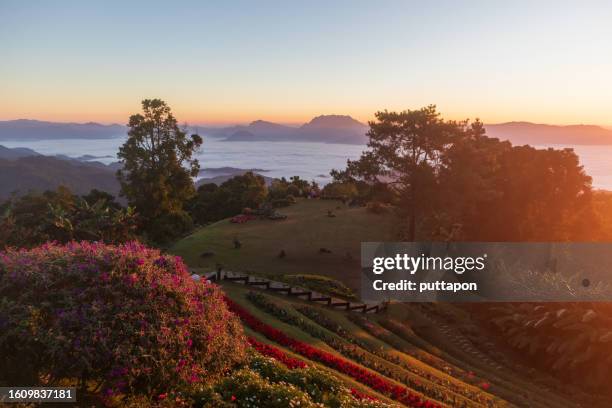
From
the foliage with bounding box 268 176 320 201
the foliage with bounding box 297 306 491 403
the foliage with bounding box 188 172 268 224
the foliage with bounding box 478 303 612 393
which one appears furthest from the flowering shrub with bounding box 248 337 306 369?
the foliage with bounding box 188 172 268 224

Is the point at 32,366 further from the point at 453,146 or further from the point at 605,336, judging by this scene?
the point at 453,146

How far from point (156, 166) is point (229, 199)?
23.5m

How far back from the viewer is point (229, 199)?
2741 inches

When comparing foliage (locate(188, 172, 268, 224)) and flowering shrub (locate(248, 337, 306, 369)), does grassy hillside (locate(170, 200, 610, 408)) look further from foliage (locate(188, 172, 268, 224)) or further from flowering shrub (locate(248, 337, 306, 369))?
foliage (locate(188, 172, 268, 224))

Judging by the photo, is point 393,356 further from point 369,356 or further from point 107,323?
point 107,323

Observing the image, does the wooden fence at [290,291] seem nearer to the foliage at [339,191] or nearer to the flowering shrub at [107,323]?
the flowering shrub at [107,323]

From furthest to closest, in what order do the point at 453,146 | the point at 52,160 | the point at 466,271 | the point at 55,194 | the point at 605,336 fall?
the point at 52,160
the point at 55,194
the point at 466,271
the point at 453,146
the point at 605,336

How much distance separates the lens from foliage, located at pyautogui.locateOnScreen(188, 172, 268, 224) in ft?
220

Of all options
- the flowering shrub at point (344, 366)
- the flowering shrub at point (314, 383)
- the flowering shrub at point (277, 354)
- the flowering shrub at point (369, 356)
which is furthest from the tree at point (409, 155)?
the flowering shrub at point (314, 383)

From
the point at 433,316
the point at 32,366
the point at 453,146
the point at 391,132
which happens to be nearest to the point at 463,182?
the point at 453,146

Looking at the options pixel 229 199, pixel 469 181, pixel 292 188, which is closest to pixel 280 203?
pixel 292 188

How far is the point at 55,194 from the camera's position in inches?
1988

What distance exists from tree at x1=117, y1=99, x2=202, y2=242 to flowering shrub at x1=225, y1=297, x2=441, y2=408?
30.8 metres

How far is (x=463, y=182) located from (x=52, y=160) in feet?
654
